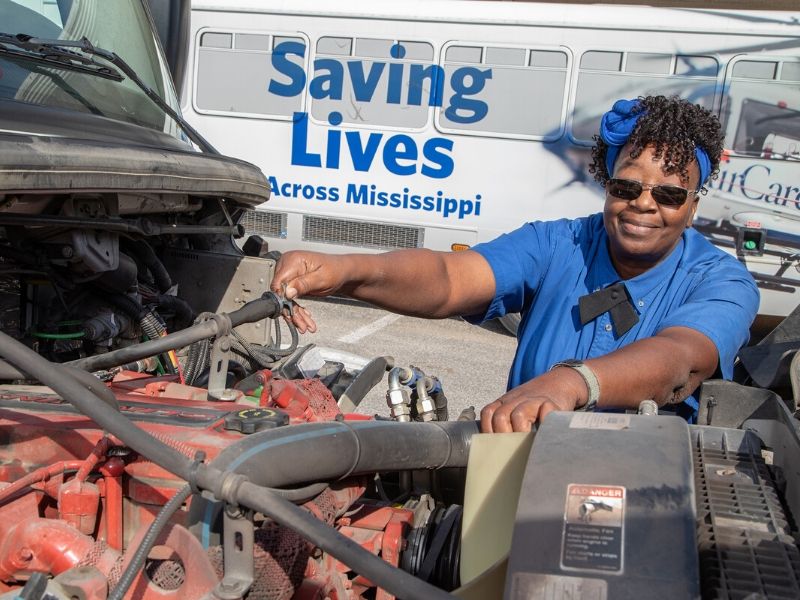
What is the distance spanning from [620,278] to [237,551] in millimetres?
1545

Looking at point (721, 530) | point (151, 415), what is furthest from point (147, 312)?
point (721, 530)

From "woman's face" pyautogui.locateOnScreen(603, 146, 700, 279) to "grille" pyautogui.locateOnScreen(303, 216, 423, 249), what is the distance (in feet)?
17.7

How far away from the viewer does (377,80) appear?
301 inches

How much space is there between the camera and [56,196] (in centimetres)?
205

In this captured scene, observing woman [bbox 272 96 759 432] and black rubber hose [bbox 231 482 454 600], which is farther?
woman [bbox 272 96 759 432]

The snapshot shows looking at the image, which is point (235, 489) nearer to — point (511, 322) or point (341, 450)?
point (341, 450)

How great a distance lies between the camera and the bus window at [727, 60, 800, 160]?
6758 mm

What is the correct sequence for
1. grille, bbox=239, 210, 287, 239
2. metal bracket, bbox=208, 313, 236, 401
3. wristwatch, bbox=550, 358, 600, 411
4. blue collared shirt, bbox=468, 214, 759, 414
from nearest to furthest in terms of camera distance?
wristwatch, bbox=550, 358, 600, 411, metal bracket, bbox=208, 313, 236, 401, blue collared shirt, bbox=468, 214, 759, 414, grille, bbox=239, 210, 287, 239

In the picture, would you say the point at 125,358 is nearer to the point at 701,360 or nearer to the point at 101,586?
the point at 101,586

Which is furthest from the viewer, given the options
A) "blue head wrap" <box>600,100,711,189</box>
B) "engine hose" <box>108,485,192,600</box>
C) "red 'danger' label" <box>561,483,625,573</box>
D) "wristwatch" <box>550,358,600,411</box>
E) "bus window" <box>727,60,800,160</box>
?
"bus window" <box>727,60,800,160</box>

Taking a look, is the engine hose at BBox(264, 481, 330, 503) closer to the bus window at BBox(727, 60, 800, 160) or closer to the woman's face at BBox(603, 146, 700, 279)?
the woman's face at BBox(603, 146, 700, 279)

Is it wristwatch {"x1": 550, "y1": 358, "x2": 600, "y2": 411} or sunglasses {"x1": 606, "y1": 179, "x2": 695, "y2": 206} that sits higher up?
sunglasses {"x1": 606, "y1": 179, "x2": 695, "y2": 206}

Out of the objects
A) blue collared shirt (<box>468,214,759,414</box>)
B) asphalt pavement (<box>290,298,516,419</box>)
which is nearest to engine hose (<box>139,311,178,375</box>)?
blue collared shirt (<box>468,214,759,414</box>)

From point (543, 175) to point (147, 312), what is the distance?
17.9 ft
